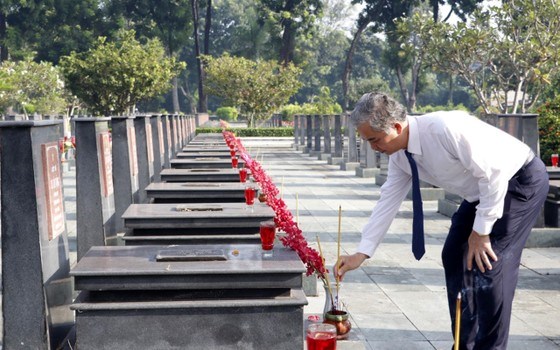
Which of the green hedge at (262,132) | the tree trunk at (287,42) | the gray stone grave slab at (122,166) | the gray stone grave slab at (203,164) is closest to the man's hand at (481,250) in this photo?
the gray stone grave slab at (122,166)

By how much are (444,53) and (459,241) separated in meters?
24.5

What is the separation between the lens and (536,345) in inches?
202

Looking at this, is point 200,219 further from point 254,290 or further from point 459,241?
point 459,241

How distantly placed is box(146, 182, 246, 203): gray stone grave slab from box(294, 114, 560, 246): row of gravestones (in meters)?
1.52

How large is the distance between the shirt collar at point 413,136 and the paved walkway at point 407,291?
3.10ft

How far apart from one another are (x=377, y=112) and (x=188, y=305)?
1.37 m

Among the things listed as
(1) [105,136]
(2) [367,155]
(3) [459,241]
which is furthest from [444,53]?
(3) [459,241]

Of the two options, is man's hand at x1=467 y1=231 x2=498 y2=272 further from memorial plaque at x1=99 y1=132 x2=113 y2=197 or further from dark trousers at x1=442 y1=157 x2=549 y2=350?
memorial plaque at x1=99 y1=132 x2=113 y2=197

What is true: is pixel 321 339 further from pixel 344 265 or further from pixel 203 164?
pixel 203 164

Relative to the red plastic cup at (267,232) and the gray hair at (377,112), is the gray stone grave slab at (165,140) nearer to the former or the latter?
the red plastic cup at (267,232)

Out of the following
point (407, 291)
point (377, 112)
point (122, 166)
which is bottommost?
point (407, 291)

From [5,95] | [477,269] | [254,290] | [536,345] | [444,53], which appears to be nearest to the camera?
[477,269]

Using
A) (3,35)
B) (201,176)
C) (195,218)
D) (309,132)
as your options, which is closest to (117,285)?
(195,218)

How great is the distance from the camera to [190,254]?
4.18m
